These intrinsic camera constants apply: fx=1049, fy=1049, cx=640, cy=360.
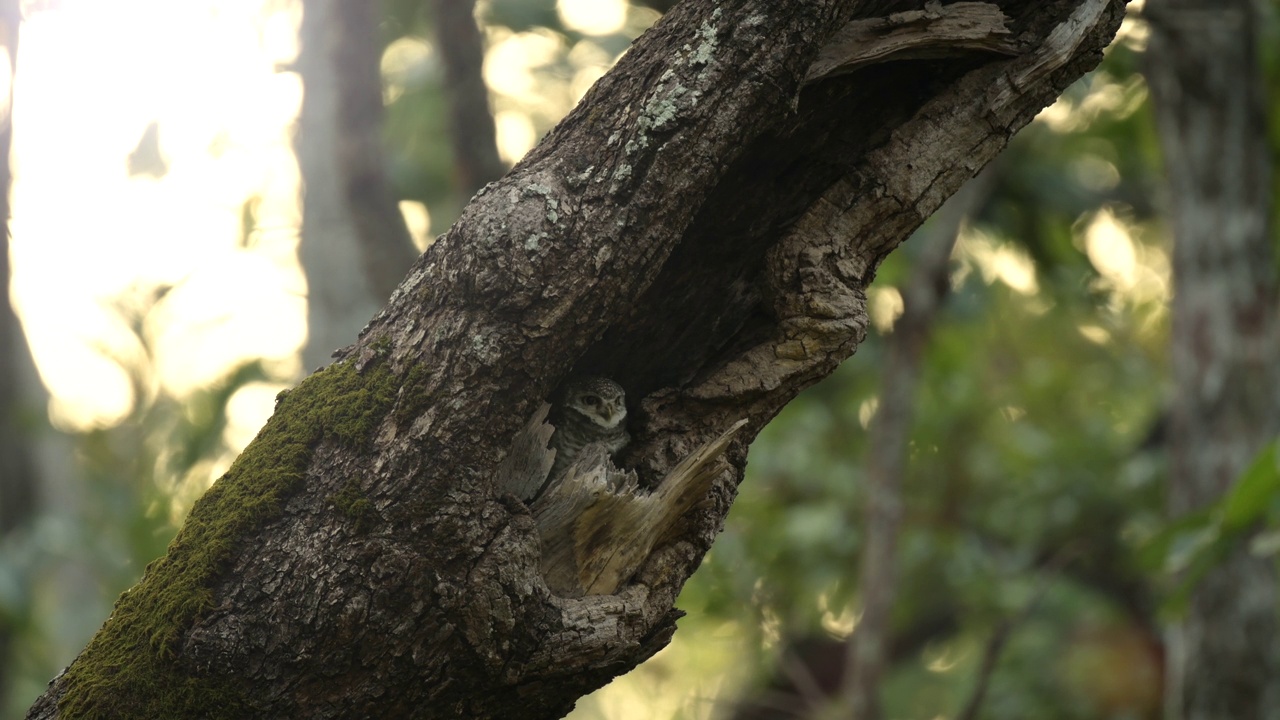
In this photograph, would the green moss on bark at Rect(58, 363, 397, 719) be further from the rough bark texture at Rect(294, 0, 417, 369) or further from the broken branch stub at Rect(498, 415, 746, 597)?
the rough bark texture at Rect(294, 0, 417, 369)

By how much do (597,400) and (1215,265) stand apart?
5034 mm

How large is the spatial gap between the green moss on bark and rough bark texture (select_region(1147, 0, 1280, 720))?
5.07m

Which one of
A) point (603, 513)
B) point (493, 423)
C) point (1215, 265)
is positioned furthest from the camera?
point (1215, 265)

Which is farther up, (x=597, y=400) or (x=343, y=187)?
(x=343, y=187)

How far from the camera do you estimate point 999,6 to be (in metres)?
2.07

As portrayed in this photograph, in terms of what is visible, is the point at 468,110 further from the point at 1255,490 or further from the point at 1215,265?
the point at 1215,265

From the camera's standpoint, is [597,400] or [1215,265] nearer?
[597,400]

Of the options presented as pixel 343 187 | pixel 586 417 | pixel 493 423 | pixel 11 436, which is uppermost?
pixel 11 436

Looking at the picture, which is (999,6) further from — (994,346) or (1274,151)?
(994,346)

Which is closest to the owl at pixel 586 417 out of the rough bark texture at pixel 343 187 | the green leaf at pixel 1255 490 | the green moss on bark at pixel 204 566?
the green moss on bark at pixel 204 566

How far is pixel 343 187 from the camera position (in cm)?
484

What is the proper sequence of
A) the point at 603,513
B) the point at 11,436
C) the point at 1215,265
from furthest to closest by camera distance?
1. the point at 11,436
2. the point at 1215,265
3. the point at 603,513

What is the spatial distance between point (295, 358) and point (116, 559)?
1.69 metres

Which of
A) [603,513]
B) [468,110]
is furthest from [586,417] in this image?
[468,110]
